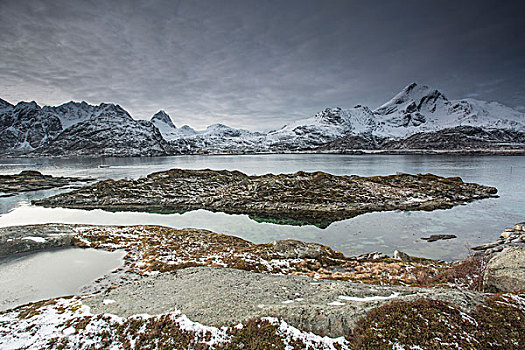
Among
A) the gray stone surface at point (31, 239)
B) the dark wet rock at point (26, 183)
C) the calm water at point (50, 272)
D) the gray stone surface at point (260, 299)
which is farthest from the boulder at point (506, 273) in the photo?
the dark wet rock at point (26, 183)

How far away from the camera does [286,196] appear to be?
4659 centimetres

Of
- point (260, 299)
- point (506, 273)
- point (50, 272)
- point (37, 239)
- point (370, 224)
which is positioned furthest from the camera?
point (370, 224)

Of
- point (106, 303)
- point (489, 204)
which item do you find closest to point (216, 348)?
point (106, 303)

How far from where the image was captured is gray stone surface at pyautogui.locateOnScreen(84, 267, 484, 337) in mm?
7184

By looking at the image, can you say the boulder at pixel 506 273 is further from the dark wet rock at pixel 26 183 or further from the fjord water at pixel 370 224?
the dark wet rock at pixel 26 183

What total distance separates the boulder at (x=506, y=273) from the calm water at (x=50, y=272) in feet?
68.2

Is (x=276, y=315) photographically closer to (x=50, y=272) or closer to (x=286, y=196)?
(x=50, y=272)

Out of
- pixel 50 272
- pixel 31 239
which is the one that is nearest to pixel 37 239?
pixel 31 239

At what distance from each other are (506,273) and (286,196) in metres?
37.3

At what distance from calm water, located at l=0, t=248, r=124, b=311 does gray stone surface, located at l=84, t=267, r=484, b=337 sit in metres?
6.24

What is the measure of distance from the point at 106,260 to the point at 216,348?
55.8 ft

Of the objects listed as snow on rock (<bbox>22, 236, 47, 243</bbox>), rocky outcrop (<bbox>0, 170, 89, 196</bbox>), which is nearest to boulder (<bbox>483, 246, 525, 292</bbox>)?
snow on rock (<bbox>22, 236, 47, 243</bbox>)

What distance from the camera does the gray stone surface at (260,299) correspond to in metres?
7.18

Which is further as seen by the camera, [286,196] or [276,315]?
[286,196]
